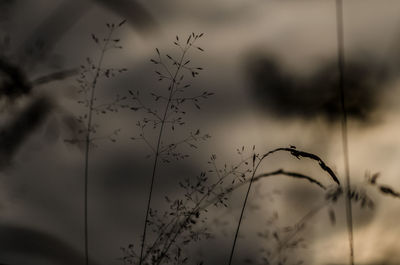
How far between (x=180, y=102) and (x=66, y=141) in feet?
1.84

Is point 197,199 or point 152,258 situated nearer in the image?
point 152,258

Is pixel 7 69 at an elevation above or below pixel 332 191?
above

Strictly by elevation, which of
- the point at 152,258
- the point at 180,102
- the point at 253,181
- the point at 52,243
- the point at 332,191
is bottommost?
the point at 52,243

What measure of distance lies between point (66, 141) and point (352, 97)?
111cm

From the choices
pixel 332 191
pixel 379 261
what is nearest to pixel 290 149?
pixel 332 191

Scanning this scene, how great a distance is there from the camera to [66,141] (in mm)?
2059

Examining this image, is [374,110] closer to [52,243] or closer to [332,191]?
[332,191]

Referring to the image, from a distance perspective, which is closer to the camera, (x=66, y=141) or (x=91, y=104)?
(x=66, y=141)

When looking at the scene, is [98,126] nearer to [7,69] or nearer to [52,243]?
[7,69]

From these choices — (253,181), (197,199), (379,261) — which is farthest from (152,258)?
(379,261)

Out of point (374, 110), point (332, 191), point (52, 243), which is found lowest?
point (52, 243)

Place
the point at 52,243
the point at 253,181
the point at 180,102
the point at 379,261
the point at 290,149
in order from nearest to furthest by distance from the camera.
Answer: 1. the point at 52,243
2. the point at 379,261
3. the point at 290,149
4. the point at 253,181
5. the point at 180,102

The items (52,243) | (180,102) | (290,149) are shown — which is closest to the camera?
(52,243)

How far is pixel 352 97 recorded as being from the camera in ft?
6.39
